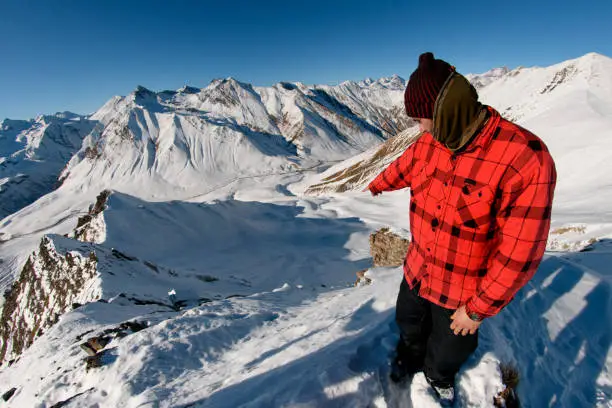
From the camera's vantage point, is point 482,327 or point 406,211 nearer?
point 482,327

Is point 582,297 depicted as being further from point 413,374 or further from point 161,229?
point 161,229

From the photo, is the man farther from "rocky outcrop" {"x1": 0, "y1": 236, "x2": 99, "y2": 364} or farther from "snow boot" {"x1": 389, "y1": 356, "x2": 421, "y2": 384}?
"rocky outcrop" {"x1": 0, "y1": 236, "x2": 99, "y2": 364}


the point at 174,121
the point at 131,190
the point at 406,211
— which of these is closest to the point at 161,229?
the point at 406,211

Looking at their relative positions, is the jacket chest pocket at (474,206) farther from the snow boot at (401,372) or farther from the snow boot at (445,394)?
the snow boot at (401,372)

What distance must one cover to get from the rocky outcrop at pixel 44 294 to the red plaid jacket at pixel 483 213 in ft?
49.2

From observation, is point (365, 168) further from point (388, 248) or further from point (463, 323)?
point (463, 323)

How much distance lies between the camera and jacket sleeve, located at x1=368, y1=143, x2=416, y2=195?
304 cm

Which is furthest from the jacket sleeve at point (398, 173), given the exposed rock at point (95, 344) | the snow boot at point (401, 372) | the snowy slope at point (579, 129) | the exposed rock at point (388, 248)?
the snowy slope at point (579, 129)

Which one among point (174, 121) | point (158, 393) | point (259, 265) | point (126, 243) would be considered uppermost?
point (174, 121)

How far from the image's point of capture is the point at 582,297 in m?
5.13

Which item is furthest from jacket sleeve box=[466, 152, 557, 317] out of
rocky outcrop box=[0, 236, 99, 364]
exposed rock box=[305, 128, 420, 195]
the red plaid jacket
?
exposed rock box=[305, 128, 420, 195]

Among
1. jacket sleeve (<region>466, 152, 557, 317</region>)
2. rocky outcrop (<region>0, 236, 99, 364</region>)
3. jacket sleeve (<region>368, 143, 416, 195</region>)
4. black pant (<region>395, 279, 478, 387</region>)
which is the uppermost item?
jacket sleeve (<region>368, 143, 416, 195</region>)

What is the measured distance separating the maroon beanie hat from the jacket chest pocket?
0.61m

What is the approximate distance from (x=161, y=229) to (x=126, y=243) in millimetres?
3979
